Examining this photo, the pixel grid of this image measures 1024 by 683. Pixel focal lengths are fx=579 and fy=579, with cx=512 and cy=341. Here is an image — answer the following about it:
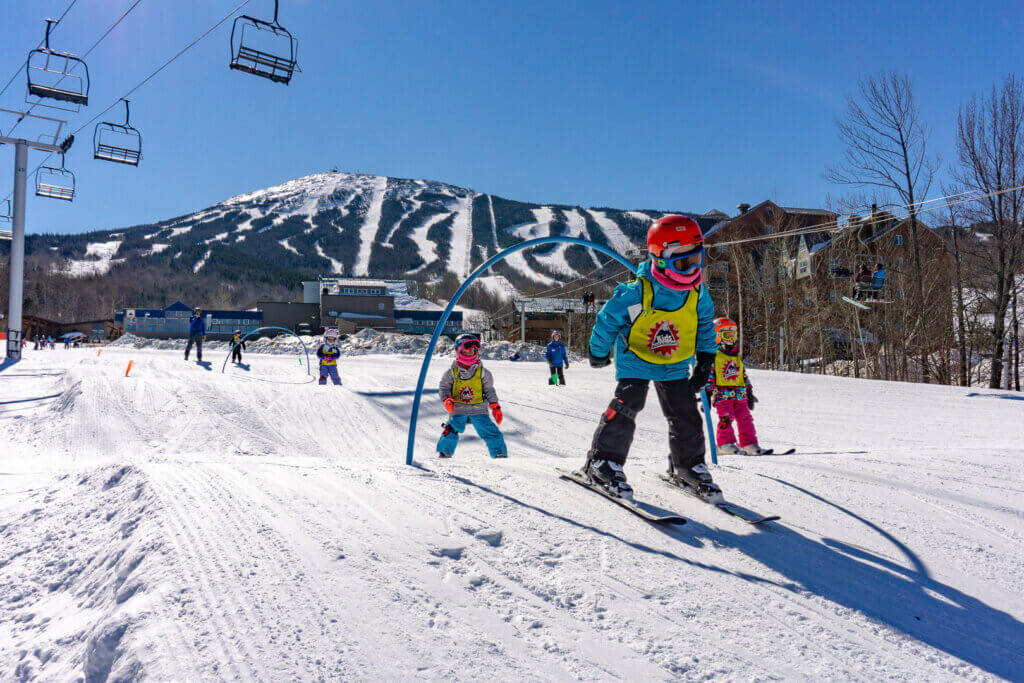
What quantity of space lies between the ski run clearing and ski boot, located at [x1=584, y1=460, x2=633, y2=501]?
5.0 inches

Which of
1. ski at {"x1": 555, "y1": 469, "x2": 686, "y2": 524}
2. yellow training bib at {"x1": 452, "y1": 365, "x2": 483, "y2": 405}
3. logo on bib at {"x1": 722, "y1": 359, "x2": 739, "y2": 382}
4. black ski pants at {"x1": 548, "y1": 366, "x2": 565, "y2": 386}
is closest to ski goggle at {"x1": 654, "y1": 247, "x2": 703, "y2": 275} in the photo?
ski at {"x1": 555, "y1": 469, "x2": 686, "y2": 524}

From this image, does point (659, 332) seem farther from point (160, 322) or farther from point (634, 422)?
point (160, 322)

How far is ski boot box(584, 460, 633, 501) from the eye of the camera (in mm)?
4020

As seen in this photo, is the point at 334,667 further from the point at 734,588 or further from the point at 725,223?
the point at 725,223

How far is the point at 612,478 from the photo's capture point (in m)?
4.09

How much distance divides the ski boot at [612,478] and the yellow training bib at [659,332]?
0.80 meters

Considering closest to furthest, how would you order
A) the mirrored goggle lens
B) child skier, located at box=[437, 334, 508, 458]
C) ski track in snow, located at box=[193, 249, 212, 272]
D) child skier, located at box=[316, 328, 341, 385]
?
the mirrored goggle lens → child skier, located at box=[437, 334, 508, 458] → child skier, located at box=[316, 328, 341, 385] → ski track in snow, located at box=[193, 249, 212, 272]

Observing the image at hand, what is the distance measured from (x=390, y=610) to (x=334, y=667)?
1.32ft

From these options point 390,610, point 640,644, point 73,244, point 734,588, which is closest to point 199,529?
point 390,610

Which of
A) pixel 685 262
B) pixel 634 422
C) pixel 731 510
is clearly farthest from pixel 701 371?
pixel 731 510

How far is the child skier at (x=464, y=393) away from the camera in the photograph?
21.9 feet

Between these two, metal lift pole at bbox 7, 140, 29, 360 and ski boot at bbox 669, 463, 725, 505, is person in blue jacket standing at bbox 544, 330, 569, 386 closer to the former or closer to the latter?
ski boot at bbox 669, 463, 725, 505

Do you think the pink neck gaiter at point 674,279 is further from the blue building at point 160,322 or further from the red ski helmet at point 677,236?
the blue building at point 160,322

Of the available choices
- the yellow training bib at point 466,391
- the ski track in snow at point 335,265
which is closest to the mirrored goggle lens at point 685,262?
the yellow training bib at point 466,391
